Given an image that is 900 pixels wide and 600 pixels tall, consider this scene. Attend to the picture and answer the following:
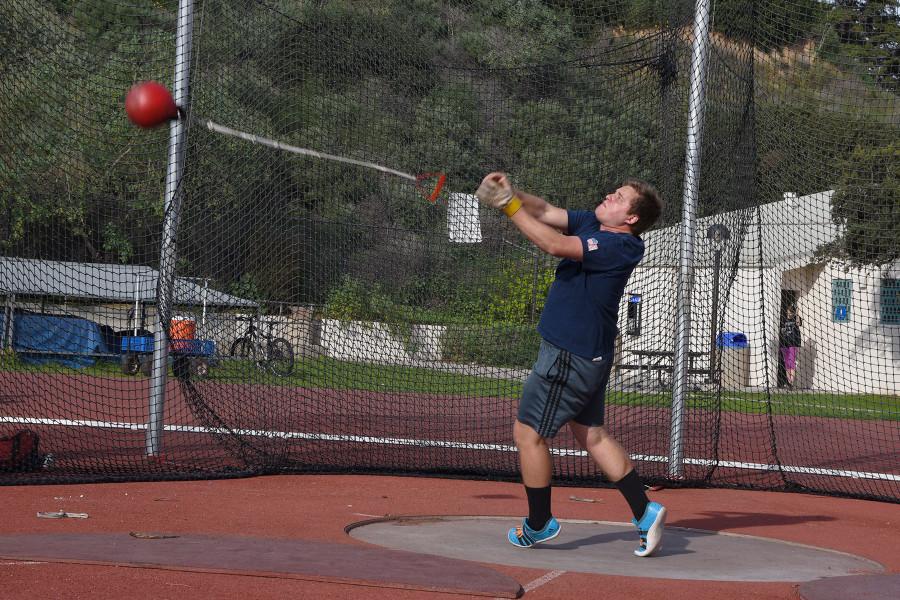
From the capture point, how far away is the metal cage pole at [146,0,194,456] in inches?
288

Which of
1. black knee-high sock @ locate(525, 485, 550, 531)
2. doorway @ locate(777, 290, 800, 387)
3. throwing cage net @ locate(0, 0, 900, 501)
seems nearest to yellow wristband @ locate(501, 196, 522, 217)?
black knee-high sock @ locate(525, 485, 550, 531)

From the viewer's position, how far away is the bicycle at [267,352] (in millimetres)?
9086

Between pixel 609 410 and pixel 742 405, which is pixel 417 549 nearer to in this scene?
pixel 609 410

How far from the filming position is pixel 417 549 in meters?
4.99

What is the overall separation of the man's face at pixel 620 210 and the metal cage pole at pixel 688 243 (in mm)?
3145

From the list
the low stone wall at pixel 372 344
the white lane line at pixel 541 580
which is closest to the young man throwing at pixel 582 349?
the white lane line at pixel 541 580

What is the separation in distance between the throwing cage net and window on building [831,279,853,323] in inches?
151

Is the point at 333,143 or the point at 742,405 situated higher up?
the point at 333,143

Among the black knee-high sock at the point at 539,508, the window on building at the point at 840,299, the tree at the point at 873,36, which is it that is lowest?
the black knee-high sock at the point at 539,508

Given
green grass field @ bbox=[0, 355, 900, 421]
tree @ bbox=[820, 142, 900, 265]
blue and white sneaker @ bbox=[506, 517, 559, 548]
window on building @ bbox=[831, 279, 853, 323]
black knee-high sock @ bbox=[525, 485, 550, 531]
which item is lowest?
blue and white sneaker @ bbox=[506, 517, 559, 548]

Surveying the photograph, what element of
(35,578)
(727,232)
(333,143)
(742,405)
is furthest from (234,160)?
(742,405)

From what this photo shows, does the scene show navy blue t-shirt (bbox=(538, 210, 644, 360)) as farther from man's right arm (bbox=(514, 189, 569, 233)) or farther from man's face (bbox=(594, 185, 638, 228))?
man's right arm (bbox=(514, 189, 569, 233))

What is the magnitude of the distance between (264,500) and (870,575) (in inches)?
143

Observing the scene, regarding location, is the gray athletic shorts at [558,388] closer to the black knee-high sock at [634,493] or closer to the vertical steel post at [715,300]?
the black knee-high sock at [634,493]
